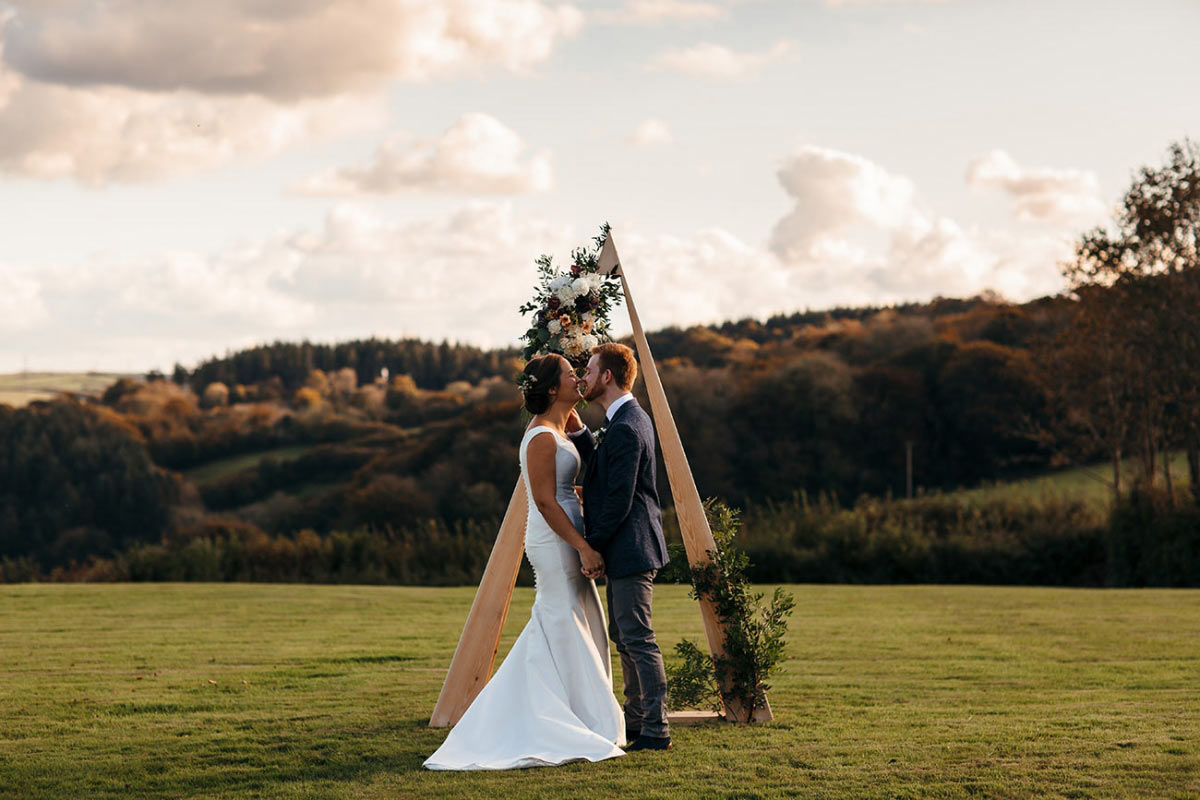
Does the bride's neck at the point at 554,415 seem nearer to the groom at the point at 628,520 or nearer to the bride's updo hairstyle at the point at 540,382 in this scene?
the bride's updo hairstyle at the point at 540,382

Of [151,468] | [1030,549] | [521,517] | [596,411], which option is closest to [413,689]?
[521,517]

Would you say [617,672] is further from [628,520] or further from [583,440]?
[628,520]

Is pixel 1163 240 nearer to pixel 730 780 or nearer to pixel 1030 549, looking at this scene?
pixel 1030 549

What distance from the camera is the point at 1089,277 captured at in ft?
89.2

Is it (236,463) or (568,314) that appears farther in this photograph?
(236,463)

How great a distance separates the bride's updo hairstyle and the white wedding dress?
156mm

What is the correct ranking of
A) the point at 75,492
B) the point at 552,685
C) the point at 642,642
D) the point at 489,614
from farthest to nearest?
1. the point at 75,492
2. the point at 489,614
3. the point at 642,642
4. the point at 552,685

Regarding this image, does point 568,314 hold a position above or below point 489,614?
above

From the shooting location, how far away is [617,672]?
11047mm

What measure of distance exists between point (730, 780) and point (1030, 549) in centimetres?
1993

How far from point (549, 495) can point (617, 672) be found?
14.0 feet

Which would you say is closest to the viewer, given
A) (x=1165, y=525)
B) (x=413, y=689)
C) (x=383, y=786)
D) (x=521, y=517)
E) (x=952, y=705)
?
(x=383, y=786)

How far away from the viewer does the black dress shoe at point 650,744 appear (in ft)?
23.7

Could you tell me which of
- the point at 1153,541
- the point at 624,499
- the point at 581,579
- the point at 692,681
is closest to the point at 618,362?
the point at 624,499
